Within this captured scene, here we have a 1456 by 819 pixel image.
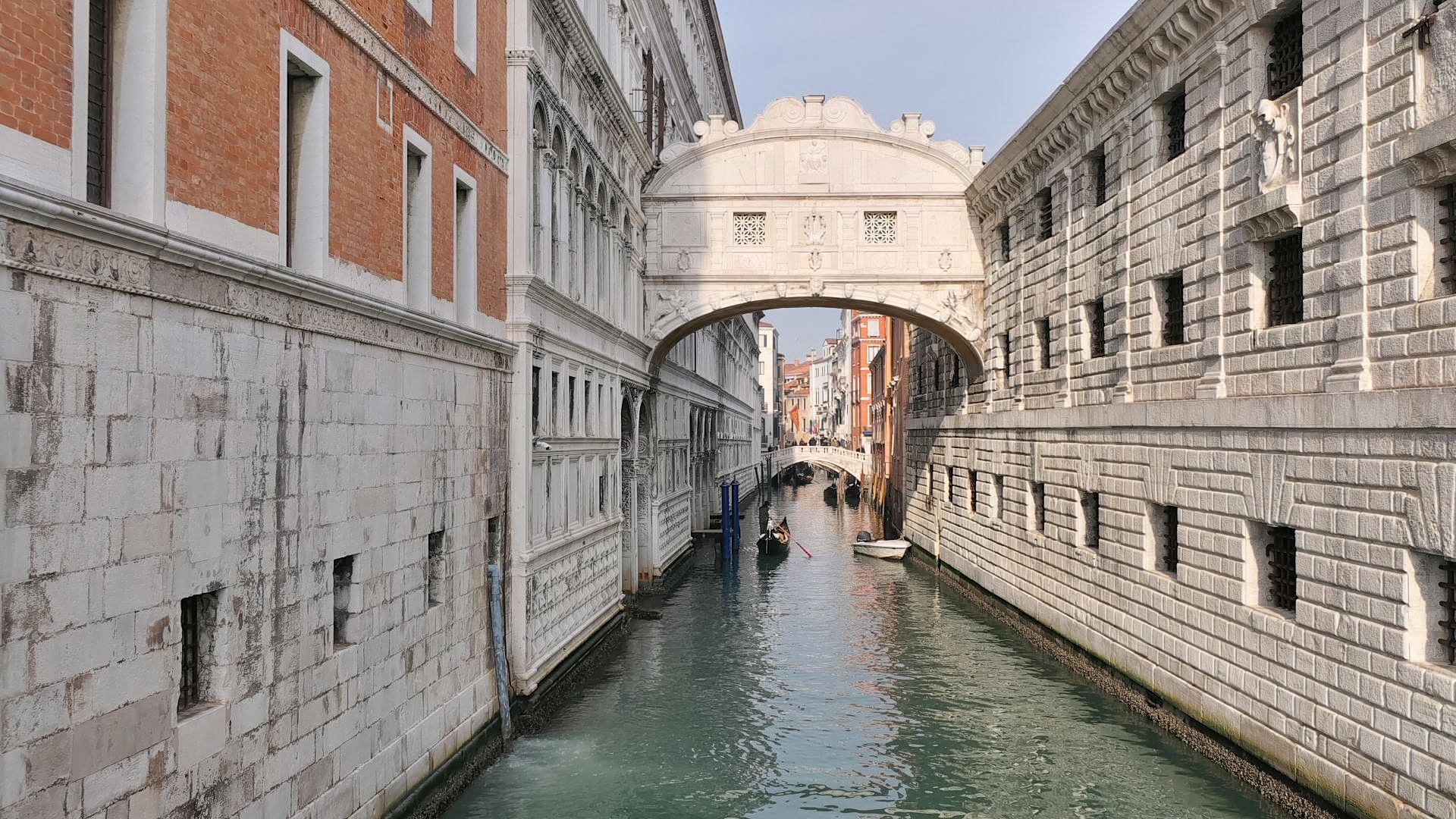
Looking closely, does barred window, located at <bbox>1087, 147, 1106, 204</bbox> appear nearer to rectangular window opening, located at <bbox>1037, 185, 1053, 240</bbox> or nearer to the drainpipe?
rectangular window opening, located at <bbox>1037, 185, 1053, 240</bbox>

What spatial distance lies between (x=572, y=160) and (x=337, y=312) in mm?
7958

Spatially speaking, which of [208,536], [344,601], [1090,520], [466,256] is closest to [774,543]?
[1090,520]

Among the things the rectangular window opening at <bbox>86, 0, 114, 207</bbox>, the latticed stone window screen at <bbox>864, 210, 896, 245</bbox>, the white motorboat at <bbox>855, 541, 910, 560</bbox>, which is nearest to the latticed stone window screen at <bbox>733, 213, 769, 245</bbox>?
the latticed stone window screen at <bbox>864, 210, 896, 245</bbox>

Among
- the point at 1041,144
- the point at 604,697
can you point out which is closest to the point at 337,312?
the point at 604,697

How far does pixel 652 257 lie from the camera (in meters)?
21.4

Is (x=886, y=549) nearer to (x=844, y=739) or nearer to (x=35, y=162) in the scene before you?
(x=844, y=739)

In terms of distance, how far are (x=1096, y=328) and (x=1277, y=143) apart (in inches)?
222

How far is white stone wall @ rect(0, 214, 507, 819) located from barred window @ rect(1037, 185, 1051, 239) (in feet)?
37.0

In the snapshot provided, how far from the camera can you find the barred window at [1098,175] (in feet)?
50.7

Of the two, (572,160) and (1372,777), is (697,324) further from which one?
(1372,777)

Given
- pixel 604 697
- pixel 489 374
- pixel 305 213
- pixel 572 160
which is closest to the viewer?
pixel 305 213

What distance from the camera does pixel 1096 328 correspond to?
51.4 feet

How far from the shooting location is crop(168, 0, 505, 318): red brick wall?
20.2 ft

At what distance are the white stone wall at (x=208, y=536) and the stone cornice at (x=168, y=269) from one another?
0.02 m
